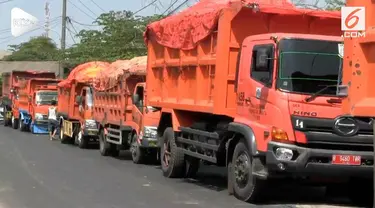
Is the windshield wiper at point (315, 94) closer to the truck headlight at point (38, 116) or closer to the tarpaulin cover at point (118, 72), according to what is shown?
the tarpaulin cover at point (118, 72)

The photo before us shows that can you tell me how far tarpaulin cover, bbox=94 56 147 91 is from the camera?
18.1 m

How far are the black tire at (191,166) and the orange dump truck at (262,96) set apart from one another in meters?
0.17

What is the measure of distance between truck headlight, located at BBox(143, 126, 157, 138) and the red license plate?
7.28m

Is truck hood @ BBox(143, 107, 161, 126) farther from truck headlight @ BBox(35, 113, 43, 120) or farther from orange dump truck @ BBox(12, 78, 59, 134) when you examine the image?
truck headlight @ BBox(35, 113, 43, 120)

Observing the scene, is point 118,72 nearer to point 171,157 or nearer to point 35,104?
point 171,157

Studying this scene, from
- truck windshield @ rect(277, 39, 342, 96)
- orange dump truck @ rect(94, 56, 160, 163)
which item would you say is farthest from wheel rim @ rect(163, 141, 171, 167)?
truck windshield @ rect(277, 39, 342, 96)

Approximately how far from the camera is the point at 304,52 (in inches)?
384

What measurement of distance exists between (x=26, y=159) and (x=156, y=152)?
147 inches

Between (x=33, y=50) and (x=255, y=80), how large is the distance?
75.1m

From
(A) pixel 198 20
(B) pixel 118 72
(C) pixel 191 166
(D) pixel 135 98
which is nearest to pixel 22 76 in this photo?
(B) pixel 118 72

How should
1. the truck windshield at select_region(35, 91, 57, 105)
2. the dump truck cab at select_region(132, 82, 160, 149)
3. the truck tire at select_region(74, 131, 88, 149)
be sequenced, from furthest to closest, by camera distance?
the truck windshield at select_region(35, 91, 57, 105) → the truck tire at select_region(74, 131, 88, 149) → the dump truck cab at select_region(132, 82, 160, 149)

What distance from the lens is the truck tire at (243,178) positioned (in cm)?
1015

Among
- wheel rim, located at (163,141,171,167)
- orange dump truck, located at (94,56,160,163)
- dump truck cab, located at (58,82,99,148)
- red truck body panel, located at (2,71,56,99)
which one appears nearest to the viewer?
wheel rim, located at (163,141,171,167)

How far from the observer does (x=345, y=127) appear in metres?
9.35
